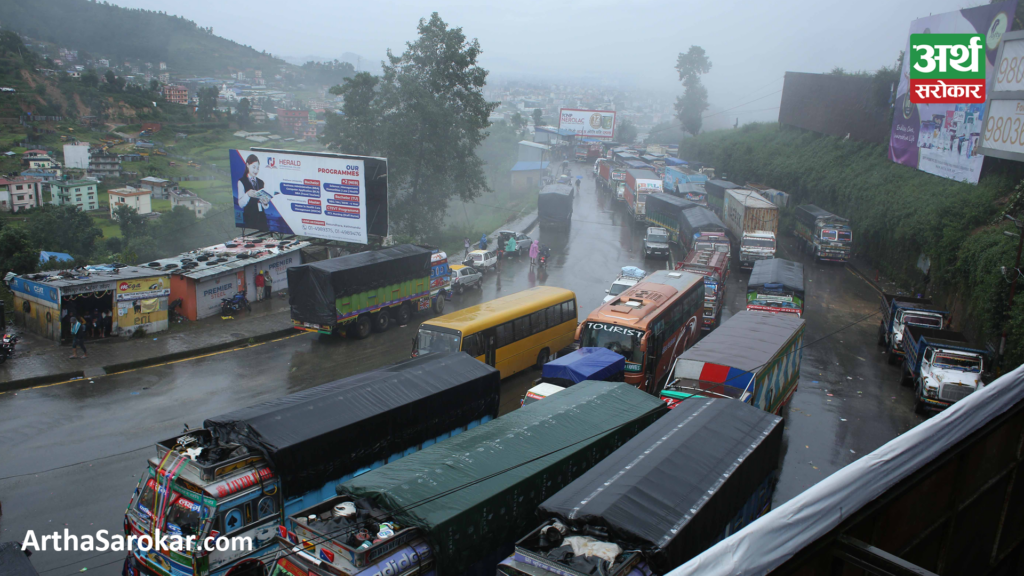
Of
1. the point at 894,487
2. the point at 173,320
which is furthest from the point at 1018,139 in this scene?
the point at 173,320

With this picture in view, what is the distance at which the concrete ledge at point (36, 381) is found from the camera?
50.5 ft

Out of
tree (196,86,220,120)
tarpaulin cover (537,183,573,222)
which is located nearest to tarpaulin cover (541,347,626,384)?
tarpaulin cover (537,183,573,222)

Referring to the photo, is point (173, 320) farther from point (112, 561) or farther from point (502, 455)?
point (502, 455)

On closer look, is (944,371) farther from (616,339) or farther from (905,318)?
(616,339)

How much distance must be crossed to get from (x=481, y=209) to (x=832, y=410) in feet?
148

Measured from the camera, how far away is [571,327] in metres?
19.7

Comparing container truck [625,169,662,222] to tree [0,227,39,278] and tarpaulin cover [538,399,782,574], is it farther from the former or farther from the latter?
tarpaulin cover [538,399,782,574]

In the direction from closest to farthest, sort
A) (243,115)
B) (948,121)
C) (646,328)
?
1. (646,328)
2. (948,121)
3. (243,115)

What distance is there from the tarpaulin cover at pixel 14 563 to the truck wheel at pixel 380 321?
46.7ft

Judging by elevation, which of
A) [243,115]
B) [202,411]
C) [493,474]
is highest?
[243,115]

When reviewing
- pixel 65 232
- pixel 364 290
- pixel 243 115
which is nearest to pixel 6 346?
pixel 364 290

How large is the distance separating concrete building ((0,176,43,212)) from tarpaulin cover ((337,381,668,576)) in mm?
52156

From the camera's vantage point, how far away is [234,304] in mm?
22484

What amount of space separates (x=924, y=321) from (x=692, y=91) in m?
87.0
